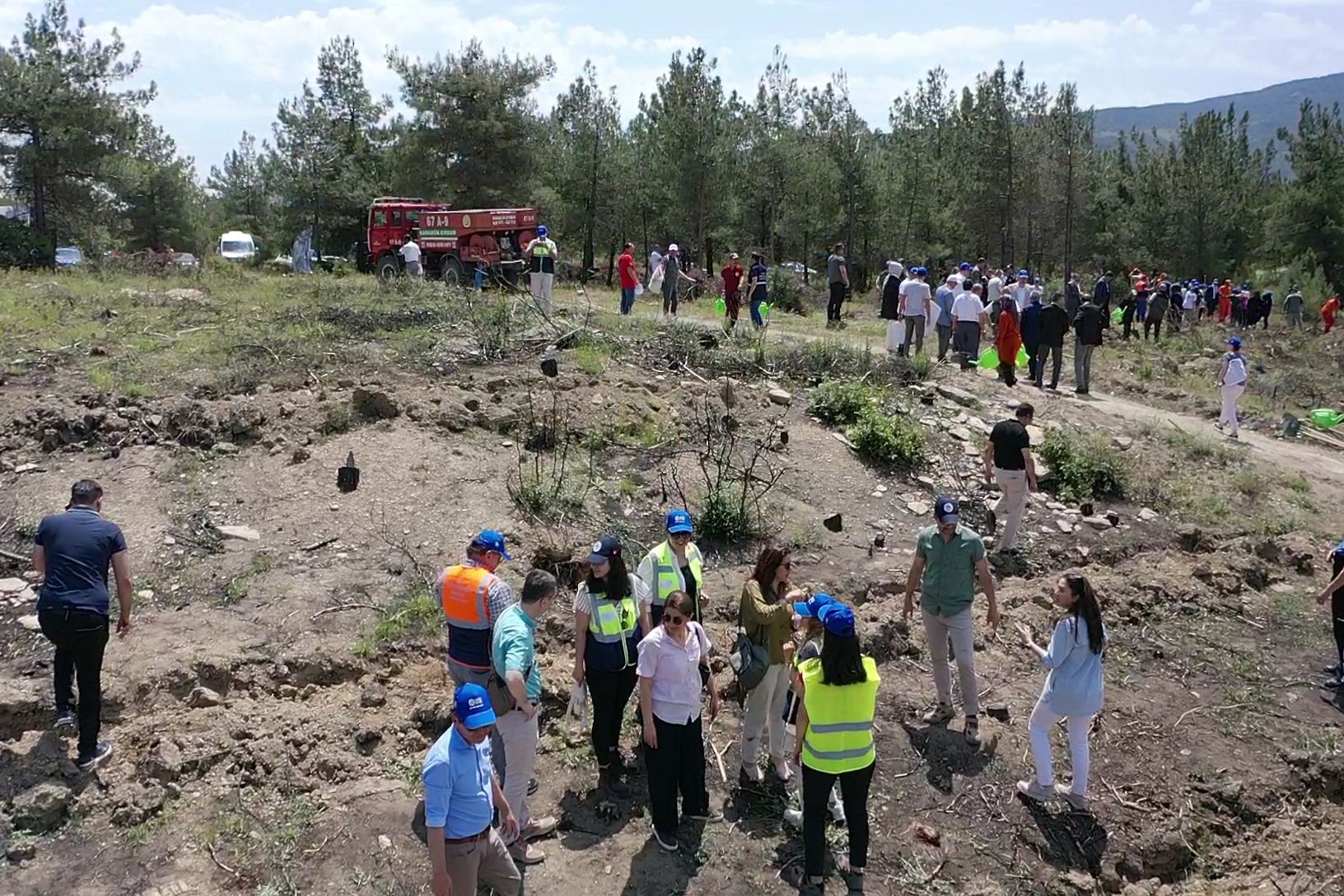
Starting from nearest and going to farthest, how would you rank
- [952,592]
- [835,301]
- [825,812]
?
[825,812] → [952,592] → [835,301]

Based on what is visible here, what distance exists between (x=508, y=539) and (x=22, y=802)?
12.5 feet

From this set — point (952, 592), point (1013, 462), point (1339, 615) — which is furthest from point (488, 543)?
point (1339, 615)

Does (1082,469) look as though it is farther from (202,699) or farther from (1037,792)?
(202,699)

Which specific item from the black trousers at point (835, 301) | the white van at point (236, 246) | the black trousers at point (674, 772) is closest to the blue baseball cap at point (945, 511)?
the black trousers at point (674, 772)

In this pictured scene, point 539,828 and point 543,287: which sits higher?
point 543,287

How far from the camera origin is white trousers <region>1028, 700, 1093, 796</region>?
538 cm

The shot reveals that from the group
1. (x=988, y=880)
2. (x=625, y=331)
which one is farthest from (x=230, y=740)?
(x=625, y=331)

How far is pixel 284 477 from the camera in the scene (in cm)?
888

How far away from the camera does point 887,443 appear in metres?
11.0

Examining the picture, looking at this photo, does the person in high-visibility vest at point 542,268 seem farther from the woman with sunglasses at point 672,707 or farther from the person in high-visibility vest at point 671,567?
the woman with sunglasses at point 672,707

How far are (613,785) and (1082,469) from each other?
7501 mm

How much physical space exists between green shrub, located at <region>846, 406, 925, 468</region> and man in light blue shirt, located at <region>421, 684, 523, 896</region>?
7.66 meters

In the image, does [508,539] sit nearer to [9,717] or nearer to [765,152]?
[9,717]

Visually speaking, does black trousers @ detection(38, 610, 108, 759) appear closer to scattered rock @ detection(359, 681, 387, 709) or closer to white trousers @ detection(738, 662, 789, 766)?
scattered rock @ detection(359, 681, 387, 709)
